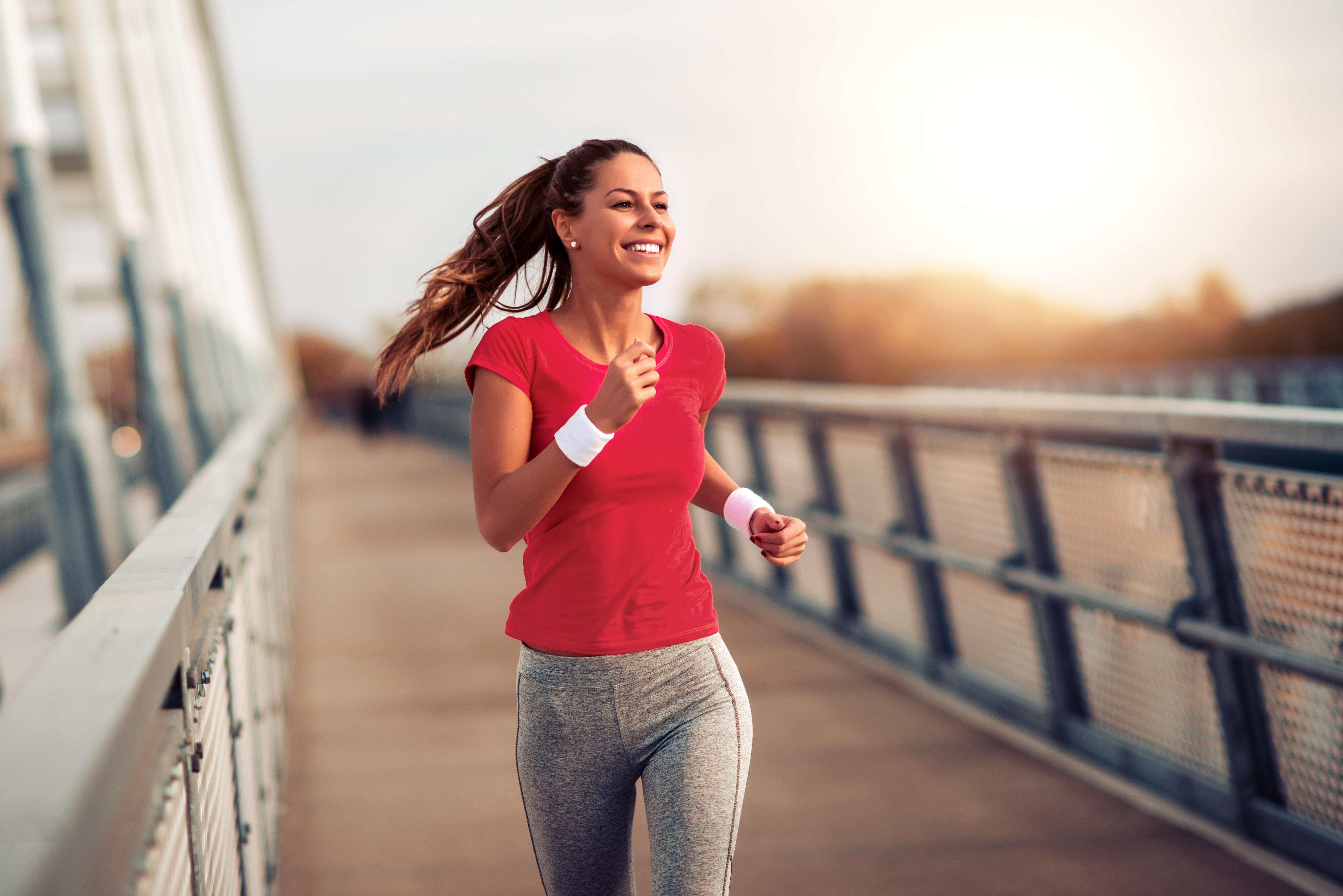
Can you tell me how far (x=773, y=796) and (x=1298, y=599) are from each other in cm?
183

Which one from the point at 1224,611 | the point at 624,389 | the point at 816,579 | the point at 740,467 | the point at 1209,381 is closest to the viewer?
the point at 624,389

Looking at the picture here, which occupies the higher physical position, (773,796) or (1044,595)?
(1044,595)

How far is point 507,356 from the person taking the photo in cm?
217

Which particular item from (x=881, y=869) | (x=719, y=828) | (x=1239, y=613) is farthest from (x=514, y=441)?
(x=1239, y=613)

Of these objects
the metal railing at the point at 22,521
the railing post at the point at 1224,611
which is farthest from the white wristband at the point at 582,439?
the metal railing at the point at 22,521

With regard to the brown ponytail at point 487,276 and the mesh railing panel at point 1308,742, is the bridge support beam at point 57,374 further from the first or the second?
the mesh railing panel at point 1308,742

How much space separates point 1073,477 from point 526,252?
2.79 meters

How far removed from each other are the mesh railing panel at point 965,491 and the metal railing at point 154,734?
297 centimetres

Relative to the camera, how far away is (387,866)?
4016 mm

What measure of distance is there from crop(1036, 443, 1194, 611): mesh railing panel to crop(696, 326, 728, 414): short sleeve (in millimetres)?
2106

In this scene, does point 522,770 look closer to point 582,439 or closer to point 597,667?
point 597,667

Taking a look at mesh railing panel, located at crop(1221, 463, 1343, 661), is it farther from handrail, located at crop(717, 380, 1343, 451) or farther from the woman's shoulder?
the woman's shoulder

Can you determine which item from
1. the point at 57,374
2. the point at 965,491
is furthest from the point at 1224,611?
the point at 57,374

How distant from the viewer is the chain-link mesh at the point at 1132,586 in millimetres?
4129
